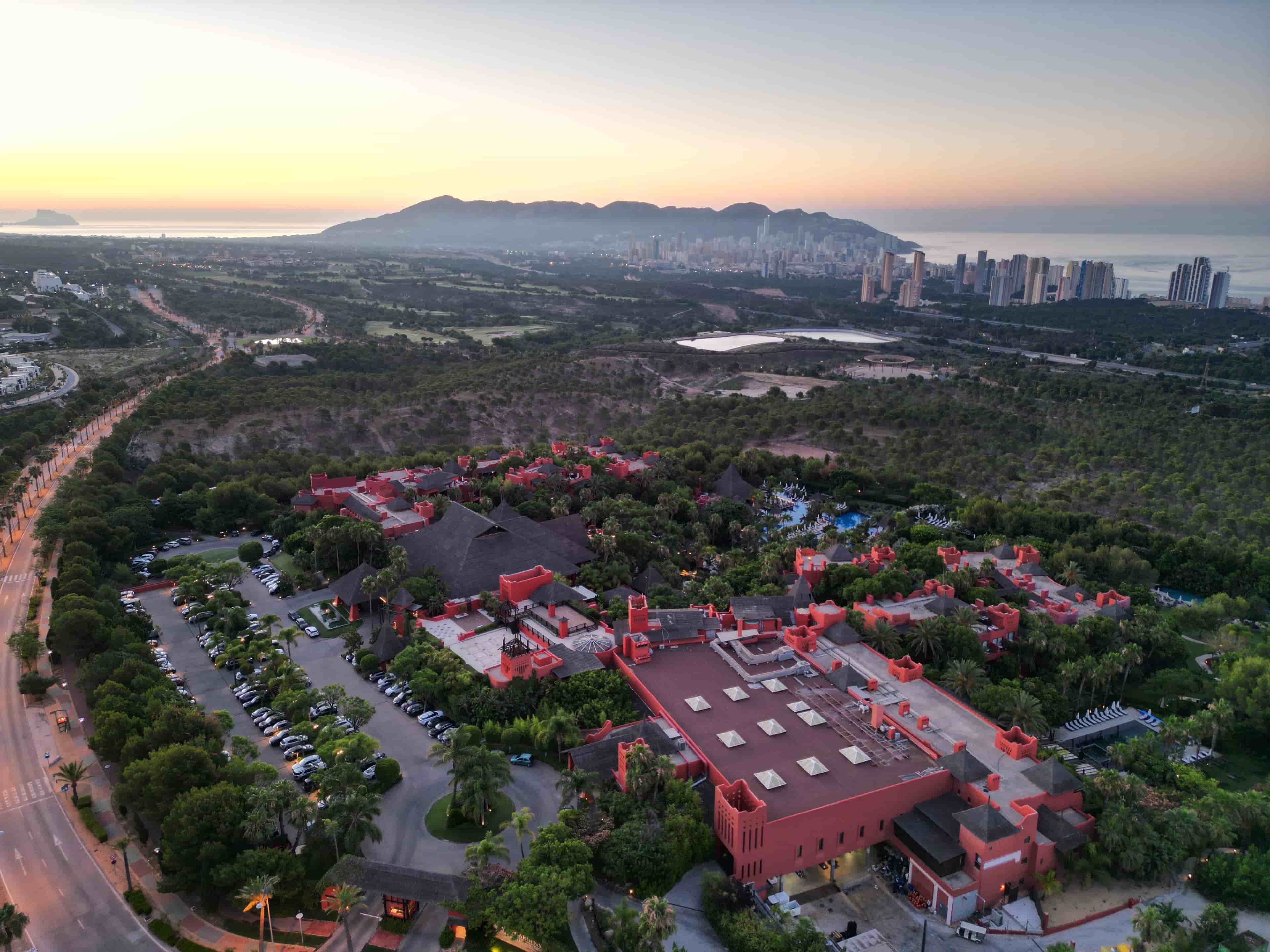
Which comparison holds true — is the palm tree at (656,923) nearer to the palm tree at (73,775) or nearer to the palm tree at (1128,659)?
the palm tree at (73,775)

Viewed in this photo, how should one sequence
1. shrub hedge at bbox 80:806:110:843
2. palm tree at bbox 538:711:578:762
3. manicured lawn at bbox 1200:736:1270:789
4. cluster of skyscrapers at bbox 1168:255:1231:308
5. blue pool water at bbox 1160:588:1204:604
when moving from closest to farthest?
shrub hedge at bbox 80:806:110:843
palm tree at bbox 538:711:578:762
manicured lawn at bbox 1200:736:1270:789
blue pool water at bbox 1160:588:1204:604
cluster of skyscrapers at bbox 1168:255:1231:308

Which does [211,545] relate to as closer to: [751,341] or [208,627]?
[208,627]

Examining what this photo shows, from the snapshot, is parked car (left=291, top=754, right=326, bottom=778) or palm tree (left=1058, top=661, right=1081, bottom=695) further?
palm tree (left=1058, top=661, right=1081, bottom=695)

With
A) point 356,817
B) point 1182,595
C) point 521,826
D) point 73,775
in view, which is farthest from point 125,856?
point 1182,595

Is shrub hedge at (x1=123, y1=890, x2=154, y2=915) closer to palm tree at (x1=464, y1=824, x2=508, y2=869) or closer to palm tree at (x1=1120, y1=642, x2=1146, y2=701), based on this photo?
palm tree at (x1=464, y1=824, x2=508, y2=869)

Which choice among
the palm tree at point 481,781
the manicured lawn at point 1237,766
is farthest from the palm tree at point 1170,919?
the palm tree at point 481,781

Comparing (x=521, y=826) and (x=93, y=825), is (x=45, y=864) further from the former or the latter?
(x=521, y=826)

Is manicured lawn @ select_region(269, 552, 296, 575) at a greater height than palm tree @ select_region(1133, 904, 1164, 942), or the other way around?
palm tree @ select_region(1133, 904, 1164, 942)

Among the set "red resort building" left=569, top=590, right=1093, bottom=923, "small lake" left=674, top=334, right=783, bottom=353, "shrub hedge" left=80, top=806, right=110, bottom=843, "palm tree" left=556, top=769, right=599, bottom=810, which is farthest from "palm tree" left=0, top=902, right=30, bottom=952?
"small lake" left=674, top=334, right=783, bottom=353
